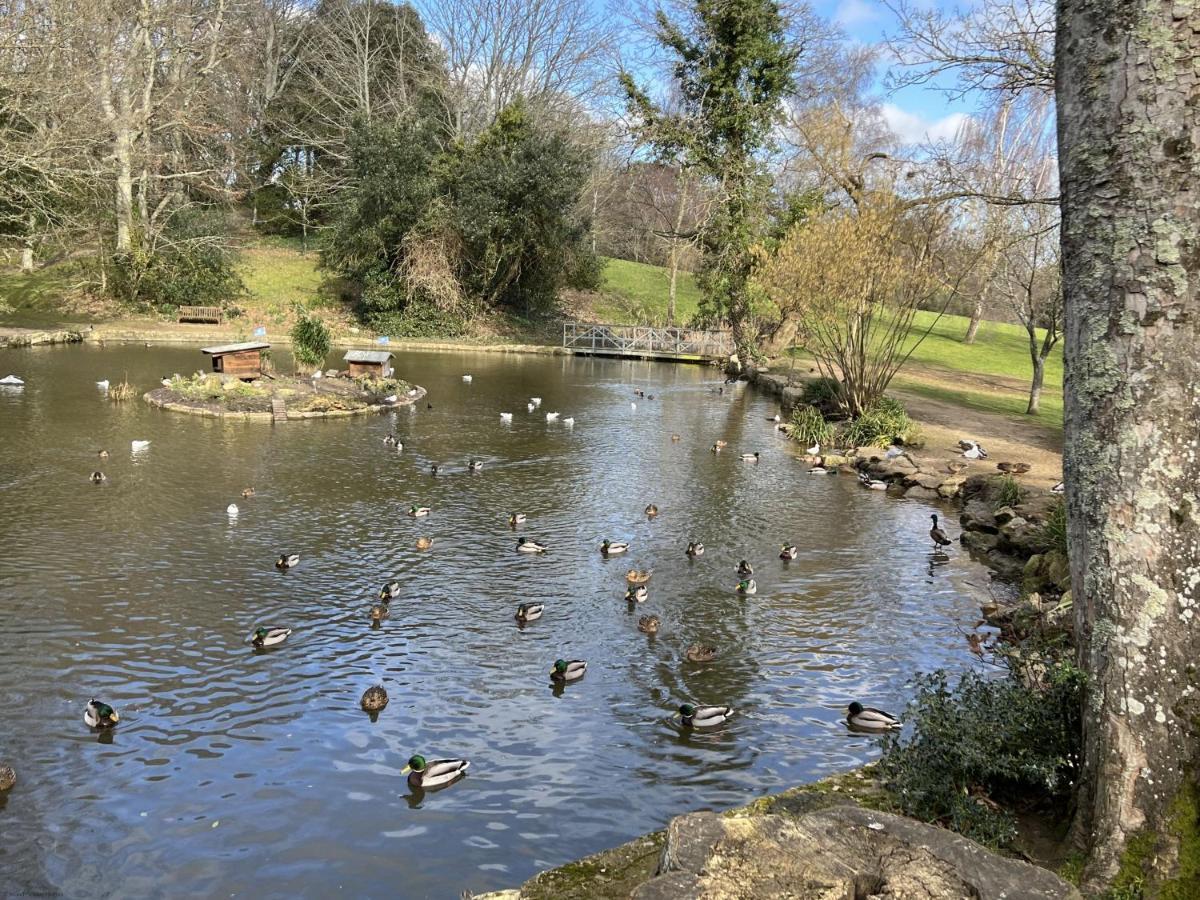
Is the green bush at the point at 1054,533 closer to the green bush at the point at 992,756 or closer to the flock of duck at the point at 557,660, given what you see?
the flock of duck at the point at 557,660

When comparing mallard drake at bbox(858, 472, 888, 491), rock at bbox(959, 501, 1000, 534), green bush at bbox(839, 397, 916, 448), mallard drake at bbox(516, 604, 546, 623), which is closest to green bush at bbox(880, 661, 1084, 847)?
mallard drake at bbox(516, 604, 546, 623)

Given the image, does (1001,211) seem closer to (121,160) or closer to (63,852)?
(63,852)

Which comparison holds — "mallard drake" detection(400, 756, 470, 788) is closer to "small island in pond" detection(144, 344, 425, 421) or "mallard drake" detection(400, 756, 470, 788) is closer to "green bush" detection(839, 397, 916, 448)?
"small island in pond" detection(144, 344, 425, 421)

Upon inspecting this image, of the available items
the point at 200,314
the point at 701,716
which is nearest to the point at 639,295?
the point at 200,314

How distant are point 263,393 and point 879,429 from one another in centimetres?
1479

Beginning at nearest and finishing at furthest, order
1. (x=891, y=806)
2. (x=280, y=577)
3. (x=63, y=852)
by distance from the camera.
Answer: (x=891, y=806) → (x=63, y=852) → (x=280, y=577)

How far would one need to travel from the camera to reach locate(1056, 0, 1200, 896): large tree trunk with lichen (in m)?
3.76

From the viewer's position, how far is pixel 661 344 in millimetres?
39938

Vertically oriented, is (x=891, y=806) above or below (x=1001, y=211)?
below

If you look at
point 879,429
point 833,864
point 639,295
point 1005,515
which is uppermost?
point 639,295

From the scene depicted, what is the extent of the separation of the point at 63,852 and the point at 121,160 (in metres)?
37.3

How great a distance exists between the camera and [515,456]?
17.8 meters

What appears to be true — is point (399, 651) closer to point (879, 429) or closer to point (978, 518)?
point (978, 518)

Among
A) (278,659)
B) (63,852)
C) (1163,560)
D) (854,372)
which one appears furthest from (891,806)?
(854,372)
